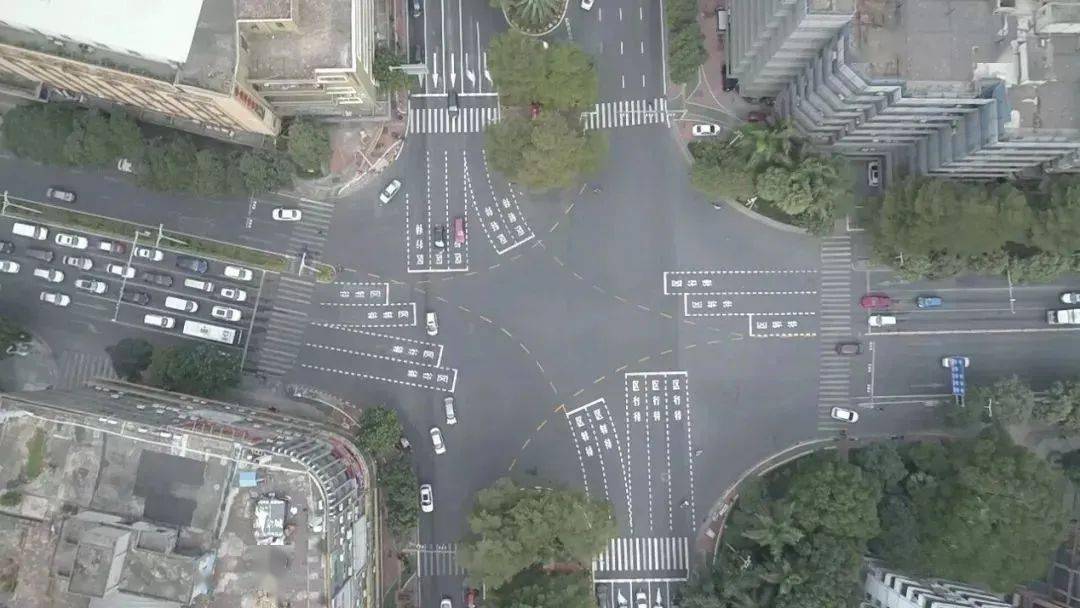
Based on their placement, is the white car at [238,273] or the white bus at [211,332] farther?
the white car at [238,273]

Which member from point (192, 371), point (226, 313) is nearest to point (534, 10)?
point (226, 313)

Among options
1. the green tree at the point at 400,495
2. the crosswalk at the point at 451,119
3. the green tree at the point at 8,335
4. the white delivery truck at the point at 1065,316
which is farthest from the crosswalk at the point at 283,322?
the white delivery truck at the point at 1065,316

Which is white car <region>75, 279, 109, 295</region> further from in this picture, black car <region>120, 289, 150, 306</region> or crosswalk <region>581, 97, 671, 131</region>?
crosswalk <region>581, 97, 671, 131</region>

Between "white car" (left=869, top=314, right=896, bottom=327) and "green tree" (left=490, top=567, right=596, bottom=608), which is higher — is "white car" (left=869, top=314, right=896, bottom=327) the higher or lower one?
the higher one

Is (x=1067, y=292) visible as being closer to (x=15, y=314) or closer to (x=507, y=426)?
(x=507, y=426)

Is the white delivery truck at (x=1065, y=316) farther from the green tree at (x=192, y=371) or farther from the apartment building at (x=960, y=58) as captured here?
the green tree at (x=192, y=371)

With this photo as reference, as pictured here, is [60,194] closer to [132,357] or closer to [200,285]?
[200,285]

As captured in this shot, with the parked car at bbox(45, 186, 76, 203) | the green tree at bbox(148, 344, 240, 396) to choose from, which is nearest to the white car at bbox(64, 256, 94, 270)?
the parked car at bbox(45, 186, 76, 203)
